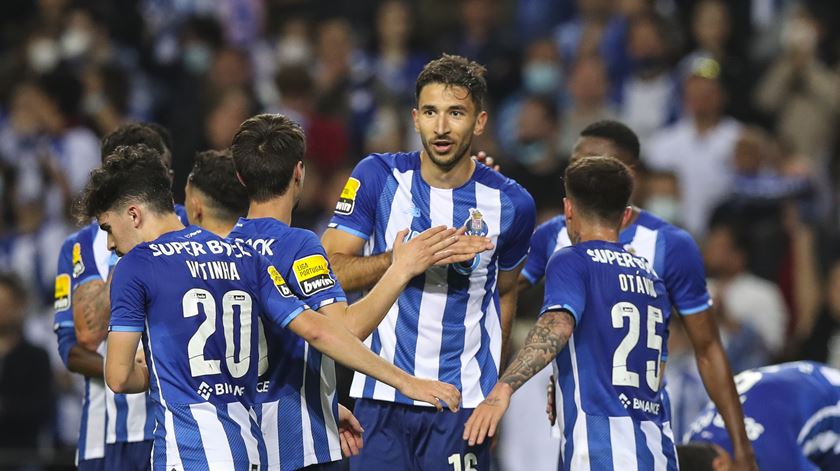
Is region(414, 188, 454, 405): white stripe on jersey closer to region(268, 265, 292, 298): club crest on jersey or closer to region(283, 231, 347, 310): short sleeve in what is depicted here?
Result: region(283, 231, 347, 310): short sleeve

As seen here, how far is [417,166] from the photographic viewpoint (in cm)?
707

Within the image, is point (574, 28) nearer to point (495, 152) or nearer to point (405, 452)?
point (495, 152)

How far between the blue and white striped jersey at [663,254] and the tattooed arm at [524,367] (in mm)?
940

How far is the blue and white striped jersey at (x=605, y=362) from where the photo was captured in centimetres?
643

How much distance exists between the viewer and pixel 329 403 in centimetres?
648

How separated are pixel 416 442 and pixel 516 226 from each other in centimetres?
127

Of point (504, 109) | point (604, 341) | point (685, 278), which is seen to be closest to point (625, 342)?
point (604, 341)

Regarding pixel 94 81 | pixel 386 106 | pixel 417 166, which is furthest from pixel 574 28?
pixel 417 166

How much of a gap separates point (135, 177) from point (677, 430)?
19.4 feet

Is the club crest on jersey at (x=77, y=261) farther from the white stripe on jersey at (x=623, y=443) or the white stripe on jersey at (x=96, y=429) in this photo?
the white stripe on jersey at (x=623, y=443)

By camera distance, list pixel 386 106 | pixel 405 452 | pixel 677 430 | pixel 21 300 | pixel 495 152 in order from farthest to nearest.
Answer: pixel 386 106 → pixel 495 152 → pixel 21 300 → pixel 677 430 → pixel 405 452

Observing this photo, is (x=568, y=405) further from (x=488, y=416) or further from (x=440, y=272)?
(x=440, y=272)

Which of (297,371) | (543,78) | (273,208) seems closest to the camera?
(273,208)

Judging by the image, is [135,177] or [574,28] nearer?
[135,177]
